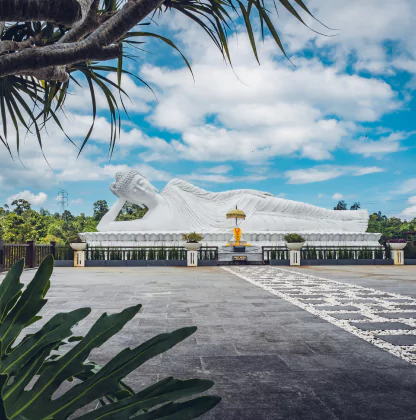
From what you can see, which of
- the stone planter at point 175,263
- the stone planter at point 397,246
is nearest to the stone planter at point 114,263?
the stone planter at point 175,263

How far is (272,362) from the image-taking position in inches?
119

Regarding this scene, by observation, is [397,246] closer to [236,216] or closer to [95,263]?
[236,216]

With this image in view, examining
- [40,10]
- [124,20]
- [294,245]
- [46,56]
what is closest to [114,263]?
[294,245]

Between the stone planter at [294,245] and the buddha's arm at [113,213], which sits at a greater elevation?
the buddha's arm at [113,213]

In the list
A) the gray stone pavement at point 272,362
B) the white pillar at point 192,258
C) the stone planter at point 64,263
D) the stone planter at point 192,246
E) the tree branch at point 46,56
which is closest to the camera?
the tree branch at point 46,56

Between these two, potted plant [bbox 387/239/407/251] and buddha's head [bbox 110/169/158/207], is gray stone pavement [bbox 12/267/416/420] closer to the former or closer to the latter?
potted plant [bbox 387/239/407/251]

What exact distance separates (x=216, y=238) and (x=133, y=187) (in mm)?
4041

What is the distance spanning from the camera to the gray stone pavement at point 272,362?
2.23m

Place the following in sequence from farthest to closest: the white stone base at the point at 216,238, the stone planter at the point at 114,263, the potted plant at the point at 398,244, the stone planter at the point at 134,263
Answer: the white stone base at the point at 216,238 → the potted plant at the point at 398,244 → the stone planter at the point at 114,263 → the stone planter at the point at 134,263

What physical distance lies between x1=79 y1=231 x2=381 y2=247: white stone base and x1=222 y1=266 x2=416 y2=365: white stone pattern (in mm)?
8906

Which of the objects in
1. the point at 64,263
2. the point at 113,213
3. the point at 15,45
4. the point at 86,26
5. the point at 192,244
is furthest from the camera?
the point at 113,213

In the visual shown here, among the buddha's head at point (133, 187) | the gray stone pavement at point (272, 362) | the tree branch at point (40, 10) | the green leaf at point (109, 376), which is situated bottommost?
the gray stone pavement at point (272, 362)

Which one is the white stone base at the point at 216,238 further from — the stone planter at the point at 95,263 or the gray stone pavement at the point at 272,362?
the gray stone pavement at the point at 272,362

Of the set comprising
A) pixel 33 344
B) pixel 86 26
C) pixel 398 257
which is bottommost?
pixel 398 257
